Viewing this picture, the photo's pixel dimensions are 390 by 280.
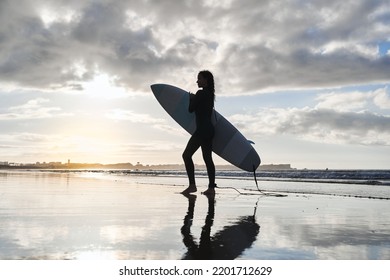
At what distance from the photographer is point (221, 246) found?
2793 mm

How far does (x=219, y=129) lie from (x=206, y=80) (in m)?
1.88

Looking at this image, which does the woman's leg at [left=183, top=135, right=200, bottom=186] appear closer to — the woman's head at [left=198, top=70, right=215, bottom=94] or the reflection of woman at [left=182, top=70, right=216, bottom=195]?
the reflection of woman at [left=182, top=70, right=216, bottom=195]

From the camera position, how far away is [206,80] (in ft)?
23.7

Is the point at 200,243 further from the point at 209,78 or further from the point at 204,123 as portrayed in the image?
the point at 209,78

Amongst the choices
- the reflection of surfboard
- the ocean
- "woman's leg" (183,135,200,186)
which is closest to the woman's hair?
"woman's leg" (183,135,200,186)

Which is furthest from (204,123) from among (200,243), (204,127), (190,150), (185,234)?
(200,243)

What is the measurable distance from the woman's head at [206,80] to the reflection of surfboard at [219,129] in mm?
1450

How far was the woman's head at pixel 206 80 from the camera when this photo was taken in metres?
7.19

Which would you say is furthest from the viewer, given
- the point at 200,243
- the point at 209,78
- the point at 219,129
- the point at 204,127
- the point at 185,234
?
the point at 219,129

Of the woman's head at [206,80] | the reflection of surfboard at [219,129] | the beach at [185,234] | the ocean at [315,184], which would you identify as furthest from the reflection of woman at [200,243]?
the reflection of surfboard at [219,129]

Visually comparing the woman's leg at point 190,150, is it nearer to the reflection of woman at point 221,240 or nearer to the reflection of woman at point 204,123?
the reflection of woman at point 204,123
